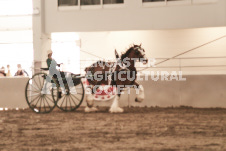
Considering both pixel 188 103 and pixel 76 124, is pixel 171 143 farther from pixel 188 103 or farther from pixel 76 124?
pixel 188 103

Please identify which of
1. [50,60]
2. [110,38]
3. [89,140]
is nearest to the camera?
[89,140]

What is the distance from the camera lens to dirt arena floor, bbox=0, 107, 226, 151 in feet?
20.8

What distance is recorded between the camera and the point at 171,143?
6.46m

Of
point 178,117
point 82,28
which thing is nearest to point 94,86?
point 178,117

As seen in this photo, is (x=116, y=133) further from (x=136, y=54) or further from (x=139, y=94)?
(x=136, y=54)

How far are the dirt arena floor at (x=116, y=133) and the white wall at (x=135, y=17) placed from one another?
5.35 m

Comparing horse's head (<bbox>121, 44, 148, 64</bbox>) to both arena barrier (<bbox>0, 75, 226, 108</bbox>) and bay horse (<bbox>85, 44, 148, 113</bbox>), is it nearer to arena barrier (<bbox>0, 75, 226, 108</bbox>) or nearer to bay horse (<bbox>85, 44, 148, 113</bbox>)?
bay horse (<bbox>85, 44, 148, 113</bbox>)

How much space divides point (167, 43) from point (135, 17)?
4018mm

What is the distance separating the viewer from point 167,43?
750 inches

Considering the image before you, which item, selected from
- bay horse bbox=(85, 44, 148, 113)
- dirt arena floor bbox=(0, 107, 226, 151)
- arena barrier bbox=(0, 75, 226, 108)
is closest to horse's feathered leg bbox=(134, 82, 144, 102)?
bay horse bbox=(85, 44, 148, 113)

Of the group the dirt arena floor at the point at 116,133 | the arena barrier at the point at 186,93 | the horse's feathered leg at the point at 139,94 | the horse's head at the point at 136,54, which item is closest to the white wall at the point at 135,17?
the arena barrier at the point at 186,93

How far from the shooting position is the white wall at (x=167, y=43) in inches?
723

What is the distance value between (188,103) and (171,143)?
718 centimetres

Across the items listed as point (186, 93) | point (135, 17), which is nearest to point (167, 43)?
point (135, 17)
